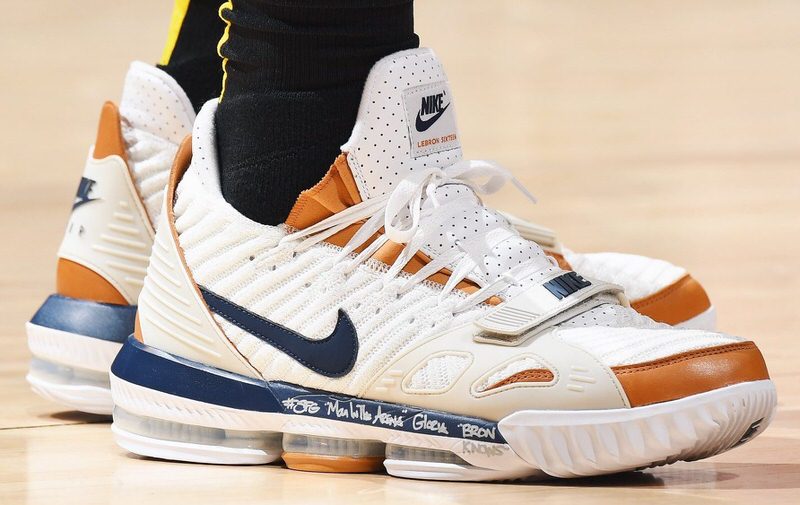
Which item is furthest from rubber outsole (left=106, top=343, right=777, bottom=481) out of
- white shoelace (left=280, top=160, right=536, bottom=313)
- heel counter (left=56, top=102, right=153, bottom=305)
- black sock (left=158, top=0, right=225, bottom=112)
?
black sock (left=158, top=0, right=225, bottom=112)

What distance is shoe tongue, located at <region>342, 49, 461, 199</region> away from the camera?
1.15 metres

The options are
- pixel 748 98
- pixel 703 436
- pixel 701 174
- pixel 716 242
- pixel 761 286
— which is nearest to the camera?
pixel 703 436

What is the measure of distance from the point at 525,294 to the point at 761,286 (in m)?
1.29

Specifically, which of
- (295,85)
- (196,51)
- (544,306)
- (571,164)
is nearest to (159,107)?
(196,51)

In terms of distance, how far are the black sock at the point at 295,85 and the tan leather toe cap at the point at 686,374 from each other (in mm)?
322

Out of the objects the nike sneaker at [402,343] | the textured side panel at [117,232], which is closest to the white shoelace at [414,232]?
the nike sneaker at [402,343]

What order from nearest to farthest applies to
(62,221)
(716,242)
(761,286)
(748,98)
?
1. (761,286)
2. (716,242)
3. (62,221)
4. (748,98)

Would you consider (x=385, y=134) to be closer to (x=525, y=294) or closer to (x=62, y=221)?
(x=525, y=294)

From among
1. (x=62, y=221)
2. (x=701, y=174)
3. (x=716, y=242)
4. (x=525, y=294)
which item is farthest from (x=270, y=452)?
(x=701, y=174)

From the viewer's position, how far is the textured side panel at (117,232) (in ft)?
4.70

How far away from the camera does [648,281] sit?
1553 millimetres

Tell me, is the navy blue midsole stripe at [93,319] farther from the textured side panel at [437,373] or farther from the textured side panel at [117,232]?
the textured side panel at [437,373]

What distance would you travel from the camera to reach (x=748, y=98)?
4.67 metres

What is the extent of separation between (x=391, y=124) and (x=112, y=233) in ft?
1.38
